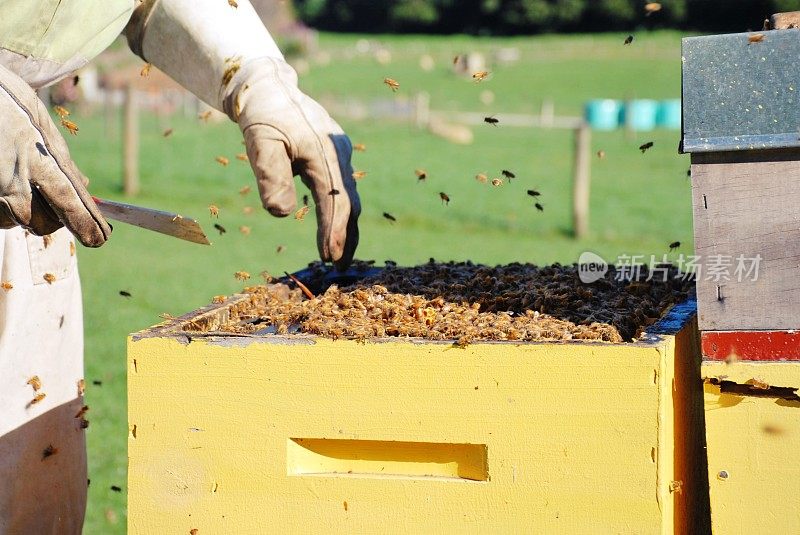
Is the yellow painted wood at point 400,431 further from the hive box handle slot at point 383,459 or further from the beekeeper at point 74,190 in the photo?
the beekeeper at point 74,190

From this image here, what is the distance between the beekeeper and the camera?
2266mm

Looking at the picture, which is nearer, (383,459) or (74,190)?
(383,459)

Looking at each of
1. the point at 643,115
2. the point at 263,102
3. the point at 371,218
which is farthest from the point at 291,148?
the point at 643,115

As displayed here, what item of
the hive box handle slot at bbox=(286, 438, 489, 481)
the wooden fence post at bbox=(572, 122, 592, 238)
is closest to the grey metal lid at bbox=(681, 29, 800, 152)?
the hive box handle slot at bbox=(286, 438, 489, 481)

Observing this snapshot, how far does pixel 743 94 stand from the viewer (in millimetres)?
1709

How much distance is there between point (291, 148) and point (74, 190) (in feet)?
2.12

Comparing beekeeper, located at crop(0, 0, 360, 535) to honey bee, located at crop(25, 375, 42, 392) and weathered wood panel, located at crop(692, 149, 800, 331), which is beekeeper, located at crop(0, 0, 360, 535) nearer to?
honey bee, located at crop(25, 375, 42, 392)

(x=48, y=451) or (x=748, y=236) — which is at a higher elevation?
(x=748, y=236)

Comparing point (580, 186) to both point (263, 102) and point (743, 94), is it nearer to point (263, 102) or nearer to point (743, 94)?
point (263, 102)

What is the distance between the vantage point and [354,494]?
1827 millimetres

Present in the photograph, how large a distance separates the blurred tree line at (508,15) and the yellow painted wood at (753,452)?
49.4 metres

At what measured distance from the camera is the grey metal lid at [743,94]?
1689 millimetres

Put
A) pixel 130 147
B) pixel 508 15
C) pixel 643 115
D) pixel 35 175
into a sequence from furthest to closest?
1. pixel 508 15
2. pixel 643 115
3. pixel 130 147
4. pixel 35 175

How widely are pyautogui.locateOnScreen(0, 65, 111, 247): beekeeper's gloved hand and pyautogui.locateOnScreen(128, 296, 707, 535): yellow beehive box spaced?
1.08 feet
